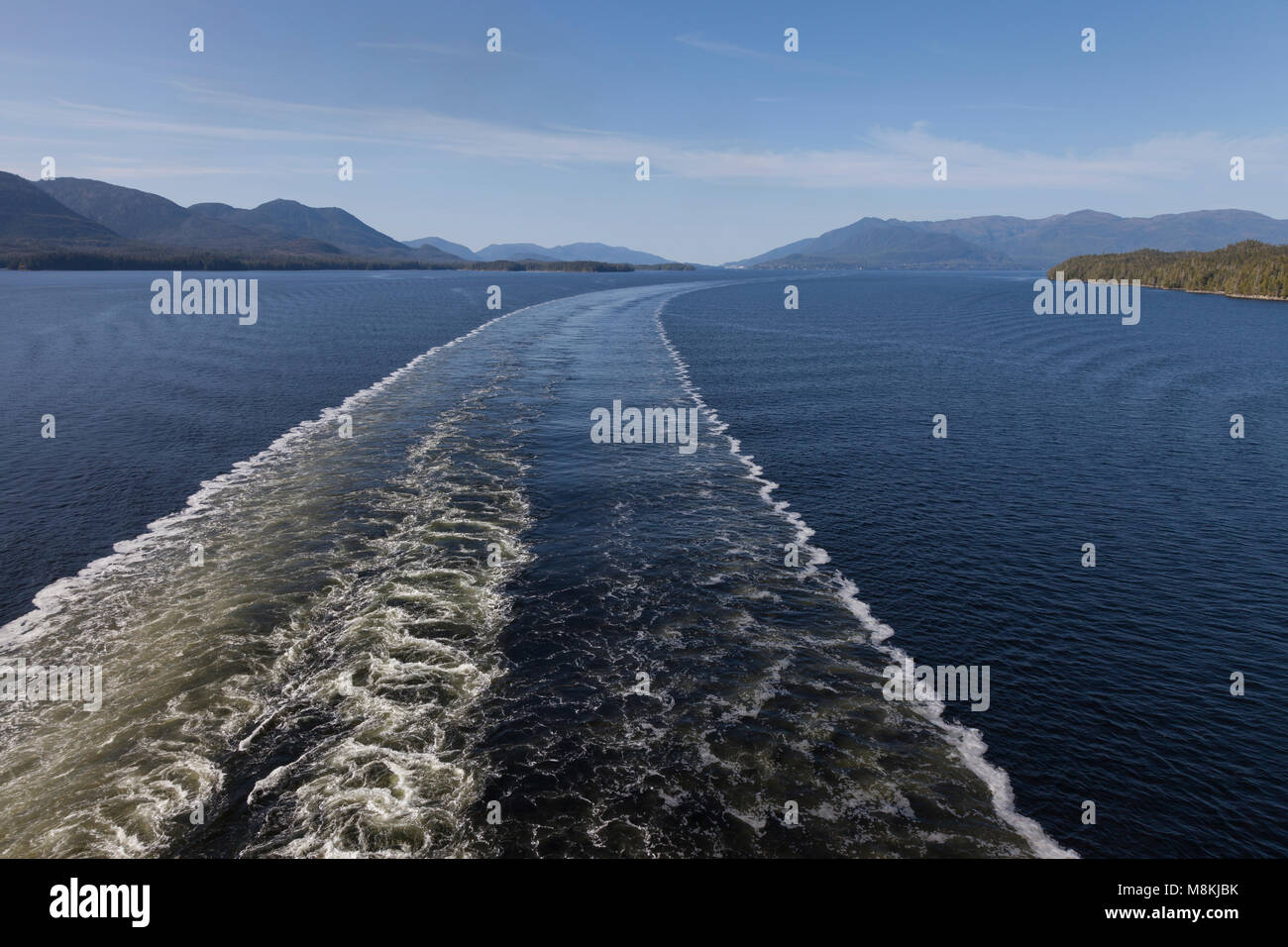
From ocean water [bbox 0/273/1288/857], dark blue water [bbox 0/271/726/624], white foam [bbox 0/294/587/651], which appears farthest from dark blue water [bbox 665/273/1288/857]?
dark blue water [bbox 0/271/726/624]

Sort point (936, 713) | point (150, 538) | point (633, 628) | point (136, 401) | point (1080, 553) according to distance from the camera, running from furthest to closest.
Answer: point (136, 401), point (150, 538), point (1080, 553), point (633, 628), point (936, 713)

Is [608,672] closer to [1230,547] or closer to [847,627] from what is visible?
[847,627]

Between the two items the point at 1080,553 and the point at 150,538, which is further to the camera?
the point at 150,538

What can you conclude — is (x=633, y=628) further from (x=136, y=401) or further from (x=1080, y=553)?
(x=136, y=401)

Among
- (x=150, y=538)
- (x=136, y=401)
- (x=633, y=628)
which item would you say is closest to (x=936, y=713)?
(x=633, y=628)

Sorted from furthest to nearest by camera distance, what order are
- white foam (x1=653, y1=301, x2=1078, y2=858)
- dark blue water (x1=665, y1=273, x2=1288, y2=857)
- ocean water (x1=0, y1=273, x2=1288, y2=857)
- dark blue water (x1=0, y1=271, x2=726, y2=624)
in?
dark blue water (x1=0, y1=271, x2=726, y2=624) < dark blue water (x1=665, y1=273, x2=1288, y2=857) < ocean water (x1=0, y1=273, x2=1288, y2=857) < white foam (x1=653, y1=301, x2=1078, y2=858)

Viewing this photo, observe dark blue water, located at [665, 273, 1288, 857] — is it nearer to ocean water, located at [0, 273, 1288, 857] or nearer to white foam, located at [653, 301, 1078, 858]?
ocean water, located at [0, 273, 1288, 857]
